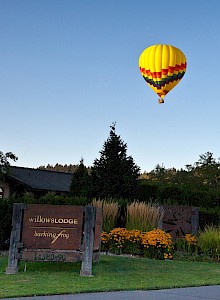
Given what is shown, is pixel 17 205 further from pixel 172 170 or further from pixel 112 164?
pixel 172 170

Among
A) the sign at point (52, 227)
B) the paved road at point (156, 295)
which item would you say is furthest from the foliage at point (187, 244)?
the paved road at point (156, 295)

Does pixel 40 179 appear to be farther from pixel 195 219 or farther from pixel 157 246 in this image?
pixel 157 246

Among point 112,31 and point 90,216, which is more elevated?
point 112,31

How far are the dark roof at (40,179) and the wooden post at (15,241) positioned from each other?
2786cm

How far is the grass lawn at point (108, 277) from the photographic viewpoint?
9.13m

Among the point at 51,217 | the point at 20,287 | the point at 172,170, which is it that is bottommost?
the point at 20,287

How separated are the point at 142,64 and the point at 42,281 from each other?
716 inches

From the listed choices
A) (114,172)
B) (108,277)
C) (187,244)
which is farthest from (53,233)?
(114,172)

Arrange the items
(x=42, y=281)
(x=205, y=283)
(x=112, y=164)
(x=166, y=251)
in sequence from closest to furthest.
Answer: (x=42, y=281)
(x=205, y=283)
(x=166, y=251)
(x=112, y=164)

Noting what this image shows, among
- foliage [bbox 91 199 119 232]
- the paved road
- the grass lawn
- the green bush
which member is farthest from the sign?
the green bush

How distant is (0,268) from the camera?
38.5 ft

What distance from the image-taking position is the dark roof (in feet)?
133

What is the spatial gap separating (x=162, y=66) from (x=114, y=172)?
554 centimetres

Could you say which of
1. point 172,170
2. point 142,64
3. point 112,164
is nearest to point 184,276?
point 112,164
